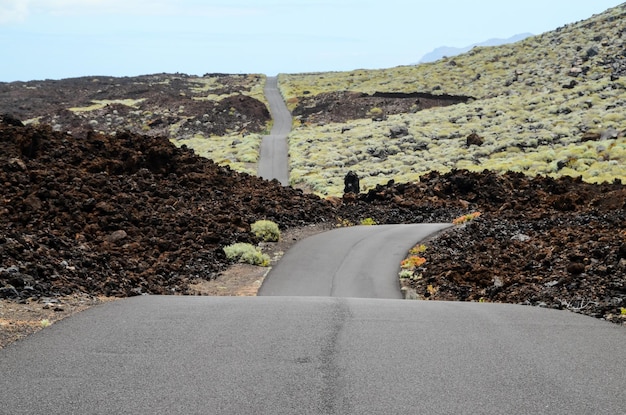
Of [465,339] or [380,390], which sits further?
[465,339]

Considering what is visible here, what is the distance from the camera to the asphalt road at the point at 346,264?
19.4 m

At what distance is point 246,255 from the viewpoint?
21625 mm

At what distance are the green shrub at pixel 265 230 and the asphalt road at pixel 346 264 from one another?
3.35 feet

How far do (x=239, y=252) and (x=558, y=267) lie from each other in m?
10.7

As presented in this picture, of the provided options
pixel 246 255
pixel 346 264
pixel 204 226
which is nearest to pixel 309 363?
pixel 246 255

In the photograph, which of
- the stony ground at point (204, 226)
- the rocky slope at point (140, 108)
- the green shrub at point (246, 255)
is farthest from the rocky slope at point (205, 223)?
the rocky slope at point (140, 108)

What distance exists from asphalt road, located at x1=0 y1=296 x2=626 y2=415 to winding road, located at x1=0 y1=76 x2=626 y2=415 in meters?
0.02

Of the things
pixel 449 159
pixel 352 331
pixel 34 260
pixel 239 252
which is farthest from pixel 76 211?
pixel 449 159

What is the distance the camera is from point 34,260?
1248cm

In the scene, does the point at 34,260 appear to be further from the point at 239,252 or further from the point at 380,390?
the point at 239,252

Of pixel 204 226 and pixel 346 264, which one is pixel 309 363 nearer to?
pixel 346 264

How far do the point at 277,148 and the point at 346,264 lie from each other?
161 feet

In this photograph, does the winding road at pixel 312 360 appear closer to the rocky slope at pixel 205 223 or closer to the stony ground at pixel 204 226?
the stony ground at pixel 204 226

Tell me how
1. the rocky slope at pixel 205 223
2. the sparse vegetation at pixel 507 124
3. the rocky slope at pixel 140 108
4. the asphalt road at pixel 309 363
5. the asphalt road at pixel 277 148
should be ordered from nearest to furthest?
the asphalt road at pixel 309 363, the rocky slope at pixel 205 223, the sparse vegetation at pixel 507 124, the asphalt road at pixel 277 148, the rocky slope at pixel 140 108
